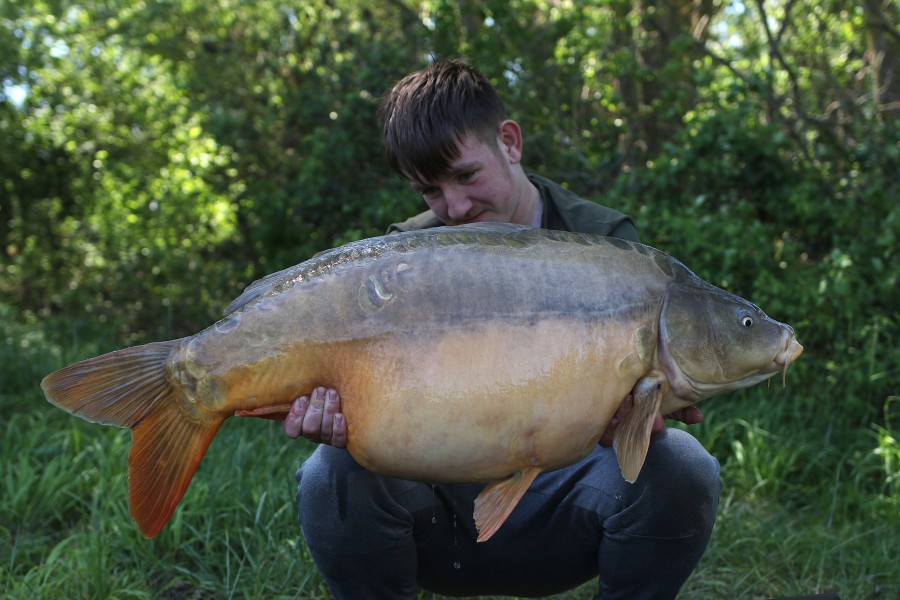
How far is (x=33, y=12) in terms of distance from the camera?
6113 mm

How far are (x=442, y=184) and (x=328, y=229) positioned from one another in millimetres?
2585

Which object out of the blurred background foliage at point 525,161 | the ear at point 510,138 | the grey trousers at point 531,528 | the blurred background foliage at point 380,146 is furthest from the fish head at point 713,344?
the blurred background foliage at point 380,146

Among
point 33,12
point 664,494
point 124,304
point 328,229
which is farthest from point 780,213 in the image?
point 33,12

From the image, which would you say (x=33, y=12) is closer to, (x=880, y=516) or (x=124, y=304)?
(x=124, y=304)

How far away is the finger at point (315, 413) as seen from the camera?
149cm

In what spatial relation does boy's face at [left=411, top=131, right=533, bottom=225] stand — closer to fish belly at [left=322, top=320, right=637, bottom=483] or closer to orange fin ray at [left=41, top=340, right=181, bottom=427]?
fish belly at [left=322, top=320, right=637, bottom=483]

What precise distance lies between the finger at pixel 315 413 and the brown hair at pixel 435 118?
0.75 meters

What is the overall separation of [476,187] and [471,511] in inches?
29.3

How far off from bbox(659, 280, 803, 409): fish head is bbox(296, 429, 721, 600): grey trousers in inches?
10.1

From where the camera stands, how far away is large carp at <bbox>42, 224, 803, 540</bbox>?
143cm

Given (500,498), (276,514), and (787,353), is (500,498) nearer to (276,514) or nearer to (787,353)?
(787,353)

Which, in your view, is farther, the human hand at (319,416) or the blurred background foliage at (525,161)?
the blurred background foliage at (525,161)

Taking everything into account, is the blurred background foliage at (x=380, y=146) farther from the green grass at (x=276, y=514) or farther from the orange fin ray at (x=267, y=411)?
the orange fin ray at (x=267, y=411)

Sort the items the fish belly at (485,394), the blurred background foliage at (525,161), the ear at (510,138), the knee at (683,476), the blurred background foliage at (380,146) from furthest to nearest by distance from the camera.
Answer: the blurred background foliage at (380,146)
the blurred background foliage at (525,161)
the ear at (510,138)
the knee at (683,476)
the fish belly at (485,394)
